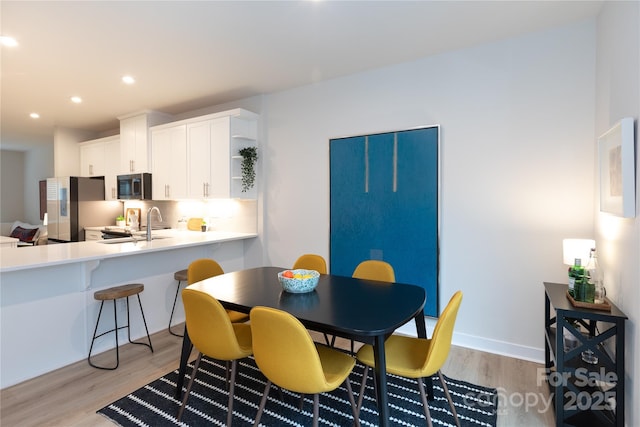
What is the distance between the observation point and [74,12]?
7.86ft

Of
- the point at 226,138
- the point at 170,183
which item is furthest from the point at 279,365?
the point at 170,183

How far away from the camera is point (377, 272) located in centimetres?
262

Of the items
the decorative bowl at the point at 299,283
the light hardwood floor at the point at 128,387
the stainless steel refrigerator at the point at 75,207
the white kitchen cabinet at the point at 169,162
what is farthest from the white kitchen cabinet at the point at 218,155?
the stainless steel refrigerator at the point at 75,207

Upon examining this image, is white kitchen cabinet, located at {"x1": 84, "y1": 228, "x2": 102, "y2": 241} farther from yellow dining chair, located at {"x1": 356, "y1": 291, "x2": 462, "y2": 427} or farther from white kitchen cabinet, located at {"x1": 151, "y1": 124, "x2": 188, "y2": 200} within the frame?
yellow dining chair, located at {"x1": 356, "y1": 291, "x2": 462, "y2": 427}

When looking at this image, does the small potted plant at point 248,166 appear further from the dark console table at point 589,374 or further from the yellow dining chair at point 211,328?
the dark console table at point 589,374

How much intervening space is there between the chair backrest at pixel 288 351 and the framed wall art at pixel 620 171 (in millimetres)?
1731

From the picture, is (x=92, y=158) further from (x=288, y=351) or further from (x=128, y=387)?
(x=288, y=351)

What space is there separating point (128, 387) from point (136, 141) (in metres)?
3.76

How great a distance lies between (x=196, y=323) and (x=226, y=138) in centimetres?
273

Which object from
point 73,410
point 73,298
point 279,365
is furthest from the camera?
point 73,298

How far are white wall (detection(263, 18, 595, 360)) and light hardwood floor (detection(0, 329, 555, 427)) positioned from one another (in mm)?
322

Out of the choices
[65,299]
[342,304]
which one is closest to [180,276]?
[65,299]

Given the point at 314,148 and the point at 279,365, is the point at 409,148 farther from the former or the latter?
the point at 279,365

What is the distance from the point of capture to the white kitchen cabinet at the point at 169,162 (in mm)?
4508
